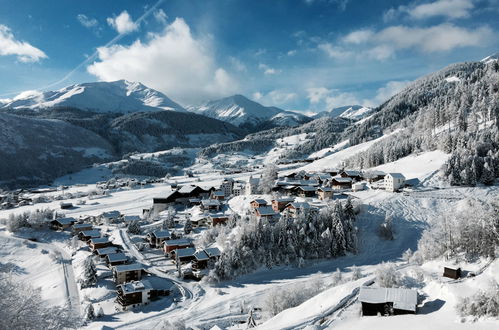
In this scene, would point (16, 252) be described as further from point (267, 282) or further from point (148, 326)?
point (267, 282)

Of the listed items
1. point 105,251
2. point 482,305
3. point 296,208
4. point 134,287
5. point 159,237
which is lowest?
point 134,287

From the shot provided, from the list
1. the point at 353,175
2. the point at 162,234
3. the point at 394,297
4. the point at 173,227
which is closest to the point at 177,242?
the point at 162,234

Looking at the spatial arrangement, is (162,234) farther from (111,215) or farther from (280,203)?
(111,215)

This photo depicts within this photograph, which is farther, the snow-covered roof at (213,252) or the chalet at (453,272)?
the snow-covered roof at (213,252)

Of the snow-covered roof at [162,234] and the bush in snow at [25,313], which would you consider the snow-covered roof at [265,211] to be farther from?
the bush in snow at [25,313]

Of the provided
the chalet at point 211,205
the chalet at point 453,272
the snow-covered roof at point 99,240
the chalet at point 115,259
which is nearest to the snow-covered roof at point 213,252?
the chalet at point 115,259

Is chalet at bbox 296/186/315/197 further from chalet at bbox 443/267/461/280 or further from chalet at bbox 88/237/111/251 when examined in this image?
chalet at bbox 88/237/111/251

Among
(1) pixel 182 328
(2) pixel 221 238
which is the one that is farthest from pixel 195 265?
(1) pixel 182 328
